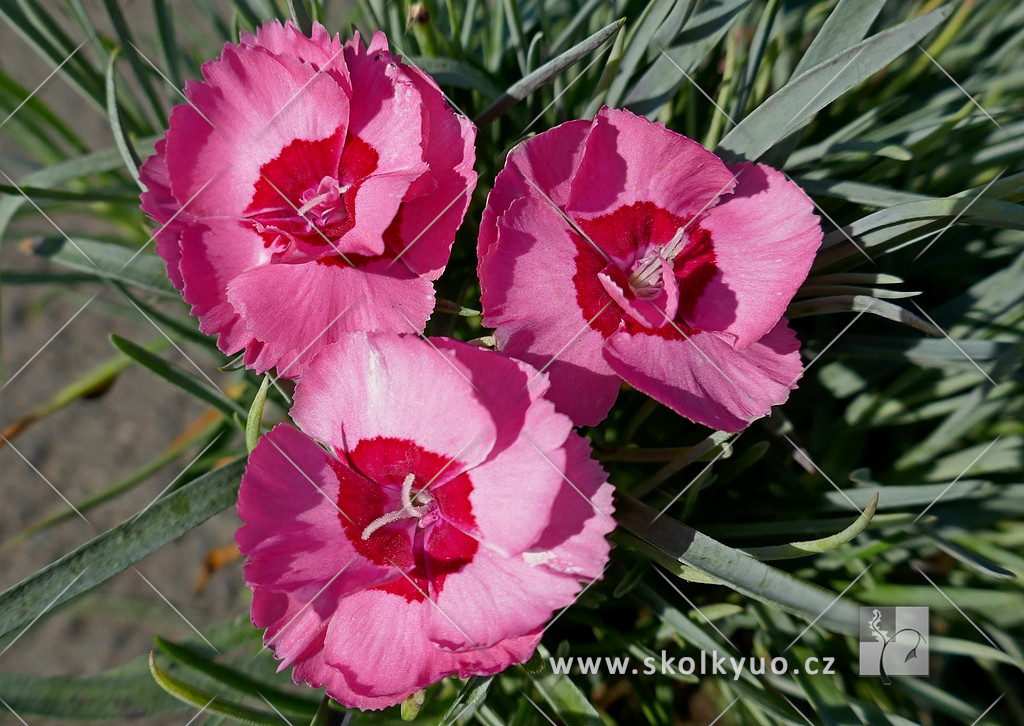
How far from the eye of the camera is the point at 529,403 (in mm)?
625

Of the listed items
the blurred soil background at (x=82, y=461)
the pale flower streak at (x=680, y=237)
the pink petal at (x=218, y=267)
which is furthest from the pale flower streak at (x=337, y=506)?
the blurred soil background at (x=82, y=461)

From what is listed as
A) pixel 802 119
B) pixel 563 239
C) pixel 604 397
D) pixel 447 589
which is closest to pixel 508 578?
pixel 447 589

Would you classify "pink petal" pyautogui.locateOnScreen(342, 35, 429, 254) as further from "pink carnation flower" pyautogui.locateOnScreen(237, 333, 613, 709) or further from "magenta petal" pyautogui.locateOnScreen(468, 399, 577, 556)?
"magenta petal" pyautogui.locateOnScreen(468, 399, 577, 556)

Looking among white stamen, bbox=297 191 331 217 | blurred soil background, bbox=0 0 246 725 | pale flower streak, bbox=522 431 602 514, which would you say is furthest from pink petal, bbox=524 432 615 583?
blurred soil background, bbox=0 0 246 725

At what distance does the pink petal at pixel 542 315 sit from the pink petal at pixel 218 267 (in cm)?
25

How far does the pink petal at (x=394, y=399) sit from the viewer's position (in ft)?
2.06

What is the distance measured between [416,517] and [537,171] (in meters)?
0.35

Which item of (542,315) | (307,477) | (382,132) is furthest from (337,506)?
(382,132)

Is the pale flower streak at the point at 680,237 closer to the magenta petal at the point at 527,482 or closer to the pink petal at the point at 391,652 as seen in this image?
the magenta petal at the point at 527,482

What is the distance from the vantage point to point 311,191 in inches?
29.3

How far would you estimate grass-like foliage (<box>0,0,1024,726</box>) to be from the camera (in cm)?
79

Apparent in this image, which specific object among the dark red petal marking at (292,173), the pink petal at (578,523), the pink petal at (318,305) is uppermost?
the dark red petal marking at (292,173)

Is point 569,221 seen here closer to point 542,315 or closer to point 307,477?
point 542,315

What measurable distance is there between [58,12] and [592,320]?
1.78 m
